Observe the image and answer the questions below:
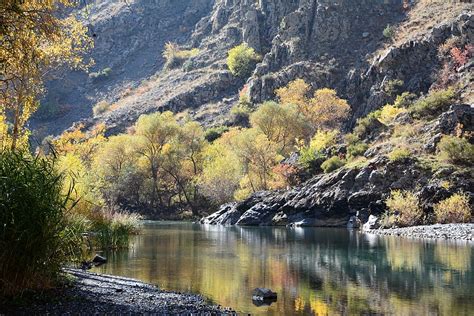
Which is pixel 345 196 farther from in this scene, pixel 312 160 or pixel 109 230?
pixel 109 230

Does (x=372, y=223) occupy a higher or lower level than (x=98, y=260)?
higher

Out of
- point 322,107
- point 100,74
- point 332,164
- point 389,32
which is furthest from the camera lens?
point 100,74

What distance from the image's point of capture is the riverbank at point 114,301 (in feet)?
43.0

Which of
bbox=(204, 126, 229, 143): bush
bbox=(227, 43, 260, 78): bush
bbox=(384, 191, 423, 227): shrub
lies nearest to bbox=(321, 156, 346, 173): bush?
bbox=(384, 191, 423, 227): shrub

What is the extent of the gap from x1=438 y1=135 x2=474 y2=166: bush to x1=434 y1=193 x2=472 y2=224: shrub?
6.19m

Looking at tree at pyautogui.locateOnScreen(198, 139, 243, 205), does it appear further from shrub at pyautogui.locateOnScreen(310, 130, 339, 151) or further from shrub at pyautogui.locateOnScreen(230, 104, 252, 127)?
shrub at pyautogui.locateOnScreen(230, 104, 252, 127)

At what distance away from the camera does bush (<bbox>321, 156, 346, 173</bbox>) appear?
7262 cm

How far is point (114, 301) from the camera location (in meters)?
15.2

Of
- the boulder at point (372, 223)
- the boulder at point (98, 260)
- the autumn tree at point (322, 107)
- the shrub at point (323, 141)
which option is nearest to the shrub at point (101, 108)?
the autumn tree at point (322, 107)

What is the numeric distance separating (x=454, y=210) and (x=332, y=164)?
2290 cm

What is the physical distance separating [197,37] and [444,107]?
11084 cm

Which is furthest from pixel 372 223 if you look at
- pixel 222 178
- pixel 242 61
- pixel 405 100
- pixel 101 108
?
pixel 101 108

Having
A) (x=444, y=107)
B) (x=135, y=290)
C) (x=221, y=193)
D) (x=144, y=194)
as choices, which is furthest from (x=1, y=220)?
(x=144, y=194)

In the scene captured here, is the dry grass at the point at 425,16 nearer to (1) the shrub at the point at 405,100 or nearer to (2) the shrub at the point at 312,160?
(1) the shrub at the point at 405,100
